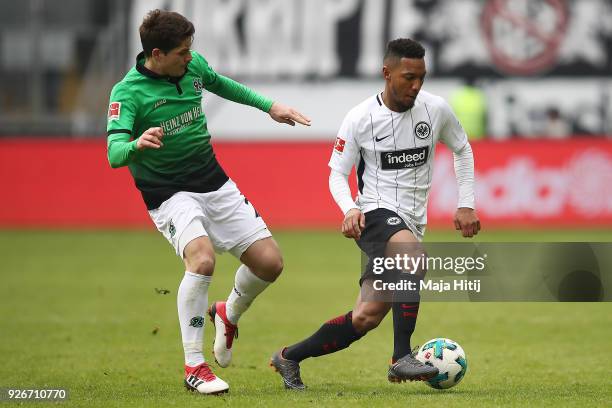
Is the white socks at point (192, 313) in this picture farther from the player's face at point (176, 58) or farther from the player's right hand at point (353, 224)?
the player's face at point (176, 58)

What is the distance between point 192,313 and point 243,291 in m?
0.71

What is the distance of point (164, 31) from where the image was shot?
698cm

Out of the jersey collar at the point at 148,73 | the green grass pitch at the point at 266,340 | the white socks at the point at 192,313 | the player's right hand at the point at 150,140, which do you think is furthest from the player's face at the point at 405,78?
the green grass pitch at the point at 266,340

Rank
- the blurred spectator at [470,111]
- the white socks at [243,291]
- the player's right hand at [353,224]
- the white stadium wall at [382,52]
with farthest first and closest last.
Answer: the white stadium wall at [382,52] < the blurred spectator at [470,111] < the white socks at [243,291] < the player's right hand at [353,224]

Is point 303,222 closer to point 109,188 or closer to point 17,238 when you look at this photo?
point 109,188

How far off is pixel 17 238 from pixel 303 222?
→ 4.60 metres

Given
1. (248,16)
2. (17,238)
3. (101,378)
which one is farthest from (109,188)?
(101,378)

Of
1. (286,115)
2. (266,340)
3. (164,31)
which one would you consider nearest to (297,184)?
(266,340)

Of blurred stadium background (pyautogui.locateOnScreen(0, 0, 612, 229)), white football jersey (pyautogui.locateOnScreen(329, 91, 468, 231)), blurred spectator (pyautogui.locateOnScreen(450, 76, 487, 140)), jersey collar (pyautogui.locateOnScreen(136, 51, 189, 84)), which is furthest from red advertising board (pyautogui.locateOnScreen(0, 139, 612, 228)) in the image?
jersey collar (pyautogui.locateOnScreen(136, 51, 189, 84))

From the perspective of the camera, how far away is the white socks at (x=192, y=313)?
702 cm

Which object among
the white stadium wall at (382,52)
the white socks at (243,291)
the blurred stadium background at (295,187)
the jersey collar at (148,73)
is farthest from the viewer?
the white stadium wall at (382,52)

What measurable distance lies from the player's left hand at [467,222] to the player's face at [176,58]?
188 centimetres

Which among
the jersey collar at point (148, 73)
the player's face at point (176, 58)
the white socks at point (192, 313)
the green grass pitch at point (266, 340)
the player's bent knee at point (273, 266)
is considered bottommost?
the green grass pitch at point (266, 340)

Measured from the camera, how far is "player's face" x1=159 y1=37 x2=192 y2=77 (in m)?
7.05
